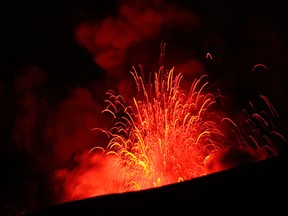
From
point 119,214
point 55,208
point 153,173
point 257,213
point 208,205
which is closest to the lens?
point 257,213

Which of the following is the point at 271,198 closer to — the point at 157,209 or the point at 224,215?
the point at 224,215

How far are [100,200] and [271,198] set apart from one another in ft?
10.9

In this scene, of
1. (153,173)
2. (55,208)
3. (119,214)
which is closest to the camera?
(119,214)

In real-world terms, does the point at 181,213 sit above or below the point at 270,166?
below

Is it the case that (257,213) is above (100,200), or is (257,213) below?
below

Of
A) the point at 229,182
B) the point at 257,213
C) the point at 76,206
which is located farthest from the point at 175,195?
the point at 76,206

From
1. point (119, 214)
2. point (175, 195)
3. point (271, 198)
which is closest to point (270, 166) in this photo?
point (271, 198)

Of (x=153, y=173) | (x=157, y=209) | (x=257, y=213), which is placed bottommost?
(x=257, y=213)

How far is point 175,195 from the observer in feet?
26.2

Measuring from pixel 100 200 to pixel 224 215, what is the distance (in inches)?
101

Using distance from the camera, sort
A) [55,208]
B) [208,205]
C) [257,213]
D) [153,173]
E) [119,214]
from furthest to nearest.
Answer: [153,173] < [55,208] < [119,214] < [208,205] < [257,213]

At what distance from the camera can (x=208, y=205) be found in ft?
25.1

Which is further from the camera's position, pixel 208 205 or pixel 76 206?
pixel 76 206

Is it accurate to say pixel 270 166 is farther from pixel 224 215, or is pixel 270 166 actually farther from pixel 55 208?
pixel 55 208
